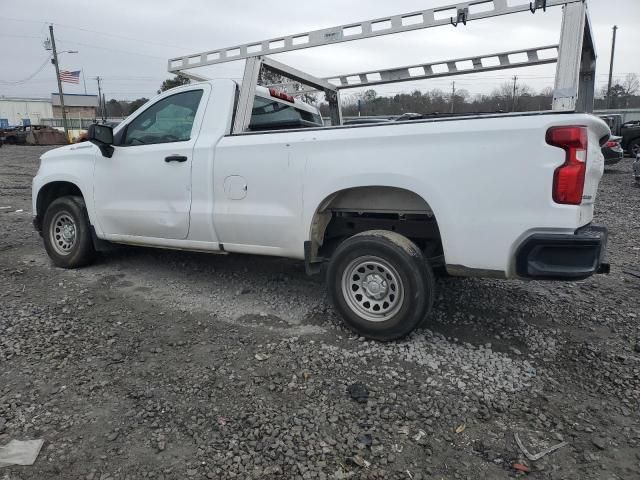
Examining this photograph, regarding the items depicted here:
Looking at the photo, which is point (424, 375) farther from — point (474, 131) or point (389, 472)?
point (474, 131)

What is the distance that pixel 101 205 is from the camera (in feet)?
16.1

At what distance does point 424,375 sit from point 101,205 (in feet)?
12.1

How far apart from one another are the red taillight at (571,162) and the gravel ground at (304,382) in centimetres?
122

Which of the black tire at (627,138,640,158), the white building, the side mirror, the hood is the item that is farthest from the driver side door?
the white building

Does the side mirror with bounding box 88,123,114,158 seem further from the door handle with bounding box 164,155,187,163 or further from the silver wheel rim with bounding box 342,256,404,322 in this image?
the silver wheel rim with bounding box 342,256,404,322

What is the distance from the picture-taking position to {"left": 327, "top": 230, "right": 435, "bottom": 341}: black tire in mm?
3301

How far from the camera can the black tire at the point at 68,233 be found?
203 inches

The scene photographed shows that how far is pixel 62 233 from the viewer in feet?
17.6

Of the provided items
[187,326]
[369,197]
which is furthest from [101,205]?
[369,197]

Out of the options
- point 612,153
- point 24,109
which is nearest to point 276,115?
point 612,153

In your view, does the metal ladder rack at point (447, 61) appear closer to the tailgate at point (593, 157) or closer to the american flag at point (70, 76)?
the tailgate at point (593, 157)

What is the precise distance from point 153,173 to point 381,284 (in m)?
2.45

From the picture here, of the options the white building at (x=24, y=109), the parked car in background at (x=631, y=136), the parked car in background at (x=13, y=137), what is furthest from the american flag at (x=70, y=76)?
the parked car in background at (x=631, y=136)

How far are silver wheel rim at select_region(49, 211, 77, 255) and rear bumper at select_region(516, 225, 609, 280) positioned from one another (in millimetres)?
4639
